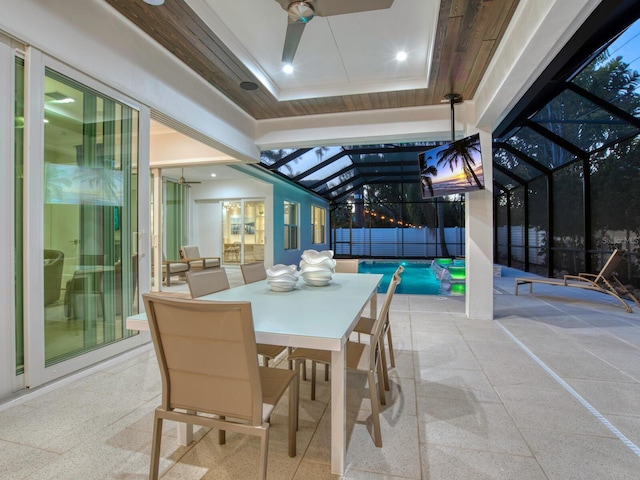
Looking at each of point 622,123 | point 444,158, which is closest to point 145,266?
point 444,158

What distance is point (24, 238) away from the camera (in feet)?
6.52

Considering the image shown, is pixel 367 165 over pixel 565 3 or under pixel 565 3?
over

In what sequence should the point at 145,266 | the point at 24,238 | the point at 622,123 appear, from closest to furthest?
the point at 24,238 < the point at 145,266 < the point at 622,123

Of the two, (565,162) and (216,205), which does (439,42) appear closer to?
(565,162)

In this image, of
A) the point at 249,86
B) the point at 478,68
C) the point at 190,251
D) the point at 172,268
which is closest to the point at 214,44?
the point at 249,86

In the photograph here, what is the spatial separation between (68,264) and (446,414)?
9.01 ft

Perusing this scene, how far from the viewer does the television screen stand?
3.74 m

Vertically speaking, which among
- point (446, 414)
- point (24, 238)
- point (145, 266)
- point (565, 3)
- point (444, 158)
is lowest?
point (446, 414)

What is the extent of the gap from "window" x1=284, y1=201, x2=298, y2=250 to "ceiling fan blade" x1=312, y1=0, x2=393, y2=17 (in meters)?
7.65

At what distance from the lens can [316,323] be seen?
4.30ft

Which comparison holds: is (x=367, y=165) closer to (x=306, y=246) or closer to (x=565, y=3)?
(x=306, y=246)

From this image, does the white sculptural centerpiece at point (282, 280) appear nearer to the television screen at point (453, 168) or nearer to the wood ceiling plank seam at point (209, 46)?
the wood ceiling plank seam at point (209, 46)

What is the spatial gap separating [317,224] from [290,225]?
2.92 metres

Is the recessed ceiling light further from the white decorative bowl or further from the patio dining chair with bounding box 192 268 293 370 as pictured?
the patio dining chair with bounding box 192 268 293 370
